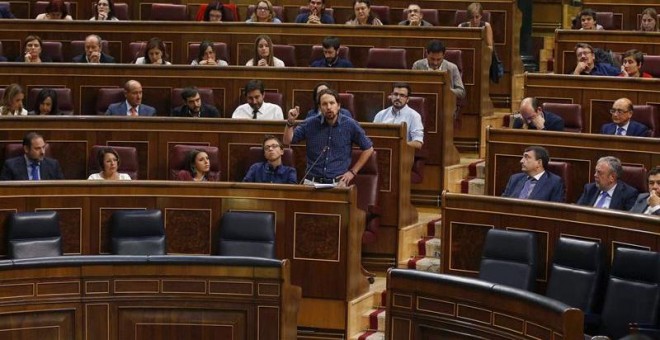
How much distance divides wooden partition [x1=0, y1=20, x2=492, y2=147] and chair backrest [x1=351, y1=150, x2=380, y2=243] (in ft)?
3.93

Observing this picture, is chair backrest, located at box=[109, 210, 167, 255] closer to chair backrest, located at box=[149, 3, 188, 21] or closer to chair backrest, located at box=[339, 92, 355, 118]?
chair backrest, located at box=[339, 92, 355, 118]

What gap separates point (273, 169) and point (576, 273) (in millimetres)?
1293

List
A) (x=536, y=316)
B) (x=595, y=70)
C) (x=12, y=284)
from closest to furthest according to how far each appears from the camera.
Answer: (x=536, y=316)
(x=12, y=284)
(x=595, y=70)

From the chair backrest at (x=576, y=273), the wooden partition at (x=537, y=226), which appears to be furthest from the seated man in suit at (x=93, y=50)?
the chair backrest at (x=576, y=273)

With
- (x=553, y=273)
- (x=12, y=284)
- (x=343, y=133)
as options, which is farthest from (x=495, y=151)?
(x=12, y=284)

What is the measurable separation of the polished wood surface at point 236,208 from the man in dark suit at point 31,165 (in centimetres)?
35

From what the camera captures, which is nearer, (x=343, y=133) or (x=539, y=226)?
(x=539, y=226)

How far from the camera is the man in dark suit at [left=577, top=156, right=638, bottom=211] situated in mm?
4836

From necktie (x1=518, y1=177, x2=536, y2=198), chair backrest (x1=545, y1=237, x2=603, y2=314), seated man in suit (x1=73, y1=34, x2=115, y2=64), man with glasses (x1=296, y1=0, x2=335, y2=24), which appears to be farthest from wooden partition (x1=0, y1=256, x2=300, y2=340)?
man with glasses (x1=296, y1=0, x2=335, y2=24)

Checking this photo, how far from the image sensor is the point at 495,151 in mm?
5500

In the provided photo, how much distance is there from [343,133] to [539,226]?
92cm

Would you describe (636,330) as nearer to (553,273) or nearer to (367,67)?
(553,273)

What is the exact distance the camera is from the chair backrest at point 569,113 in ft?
19.0

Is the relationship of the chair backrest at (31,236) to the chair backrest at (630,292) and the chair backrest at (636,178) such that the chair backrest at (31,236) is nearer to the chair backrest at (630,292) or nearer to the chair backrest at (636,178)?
the chair backrest at (630,292)
